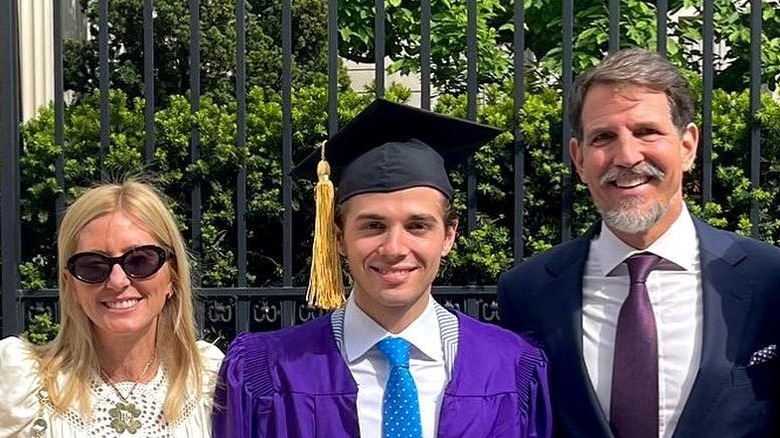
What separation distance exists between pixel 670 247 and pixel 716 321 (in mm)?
225

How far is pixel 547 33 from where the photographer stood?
6.80 metres

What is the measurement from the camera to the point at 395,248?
2.57 metres

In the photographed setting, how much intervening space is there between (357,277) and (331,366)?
223 mm

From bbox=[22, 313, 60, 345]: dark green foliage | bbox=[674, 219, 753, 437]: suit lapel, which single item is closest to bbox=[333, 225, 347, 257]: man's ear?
bbox=[674, 219, 753, 437]: suit lapel

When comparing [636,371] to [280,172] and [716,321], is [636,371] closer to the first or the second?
[716,321]

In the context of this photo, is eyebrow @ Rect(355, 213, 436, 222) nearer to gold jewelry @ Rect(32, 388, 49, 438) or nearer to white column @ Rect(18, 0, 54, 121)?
gold jewelry @ Rect(32, 388, 49, 438)

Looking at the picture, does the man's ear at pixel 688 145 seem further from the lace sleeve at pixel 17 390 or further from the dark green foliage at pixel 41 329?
the dark green foliage at pixel 41 329

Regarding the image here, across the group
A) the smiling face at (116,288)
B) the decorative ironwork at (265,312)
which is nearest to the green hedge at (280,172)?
the decorative ironwork at (265,312)

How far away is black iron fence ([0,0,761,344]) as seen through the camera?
477cm

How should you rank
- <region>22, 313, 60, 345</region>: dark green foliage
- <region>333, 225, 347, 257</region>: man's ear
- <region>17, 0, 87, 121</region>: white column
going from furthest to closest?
<region>17, 0, 87, 121</region>: white column
<region>22, 313, 60, 345</region>: dark green foliage
<region>333, 225, 347, 257</region>: man's ear

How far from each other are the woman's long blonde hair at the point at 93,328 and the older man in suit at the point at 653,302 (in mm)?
928

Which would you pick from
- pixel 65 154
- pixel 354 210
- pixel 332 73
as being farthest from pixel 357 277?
pixel 65 154

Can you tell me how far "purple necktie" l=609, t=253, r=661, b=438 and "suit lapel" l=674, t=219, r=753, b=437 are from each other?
3.5 inches

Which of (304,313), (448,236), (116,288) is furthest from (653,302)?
(304,313)
